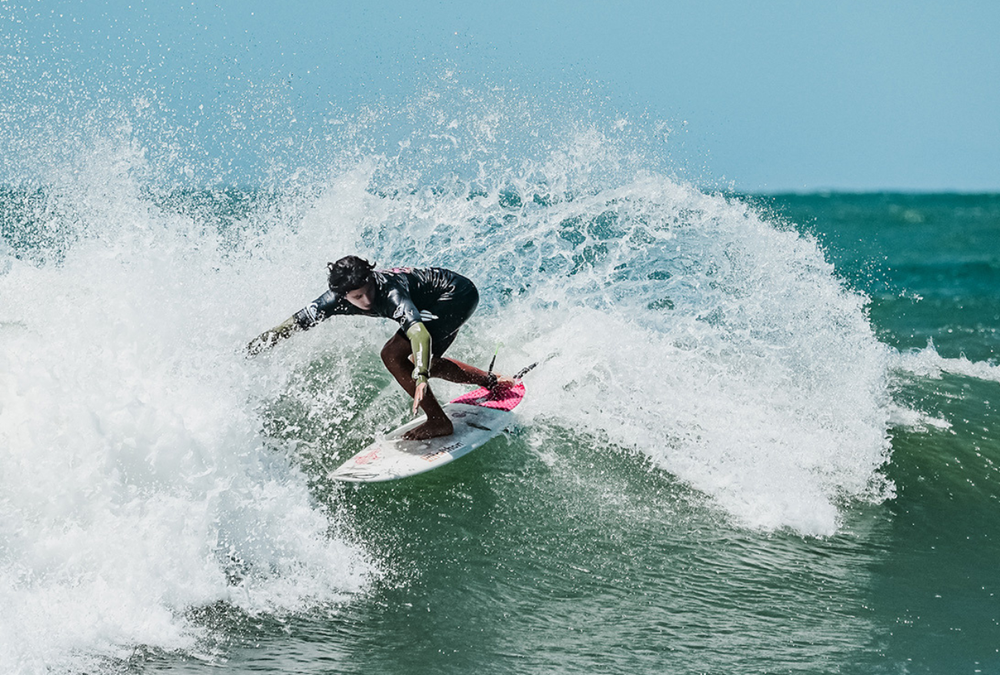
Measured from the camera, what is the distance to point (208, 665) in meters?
3.97

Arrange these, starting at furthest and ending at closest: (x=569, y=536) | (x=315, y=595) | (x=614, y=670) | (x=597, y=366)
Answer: (x=597, y=366)
(x=569, y=536)
(x=315, y=595)
(x=614, y=670)

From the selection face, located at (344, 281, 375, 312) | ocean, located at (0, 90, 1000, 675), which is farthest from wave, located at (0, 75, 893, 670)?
face, located at (344, 281, 375, 312)

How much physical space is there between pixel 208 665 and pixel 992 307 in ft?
59.1

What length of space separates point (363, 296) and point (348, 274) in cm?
20

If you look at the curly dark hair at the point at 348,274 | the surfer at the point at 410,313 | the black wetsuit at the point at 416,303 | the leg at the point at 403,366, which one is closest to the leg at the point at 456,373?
the surfer at the point at 410,313

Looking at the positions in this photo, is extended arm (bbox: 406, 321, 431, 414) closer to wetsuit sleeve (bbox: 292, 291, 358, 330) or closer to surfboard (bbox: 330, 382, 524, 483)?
wetsuit sleeve (bbox: 292, 291, 358, 330)

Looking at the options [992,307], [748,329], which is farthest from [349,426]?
[992,307]

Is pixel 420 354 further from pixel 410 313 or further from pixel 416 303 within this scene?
pixel 416 303

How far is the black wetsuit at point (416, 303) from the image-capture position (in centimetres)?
542

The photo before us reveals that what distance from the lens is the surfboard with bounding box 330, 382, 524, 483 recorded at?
18.9ft

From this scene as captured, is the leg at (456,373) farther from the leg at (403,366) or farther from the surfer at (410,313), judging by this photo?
the leg at (403,366)

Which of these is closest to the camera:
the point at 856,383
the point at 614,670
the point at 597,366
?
the point at 614,670

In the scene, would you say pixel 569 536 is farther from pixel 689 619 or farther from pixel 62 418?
pixel 62 418

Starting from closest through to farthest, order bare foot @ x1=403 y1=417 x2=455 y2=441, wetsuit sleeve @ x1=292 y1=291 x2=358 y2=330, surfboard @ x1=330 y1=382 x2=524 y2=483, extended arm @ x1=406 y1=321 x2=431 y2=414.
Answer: extended arm @ x1=406 y1=321 x2=431 y2=414, wetsuit sleeve @ x1=292 y1=291 x2=358 y2=330, surfboard @ x1=330 y1=382 x2=524 y2=483, bare foot @ x1=403 y1=417 x2=455 y2=441
